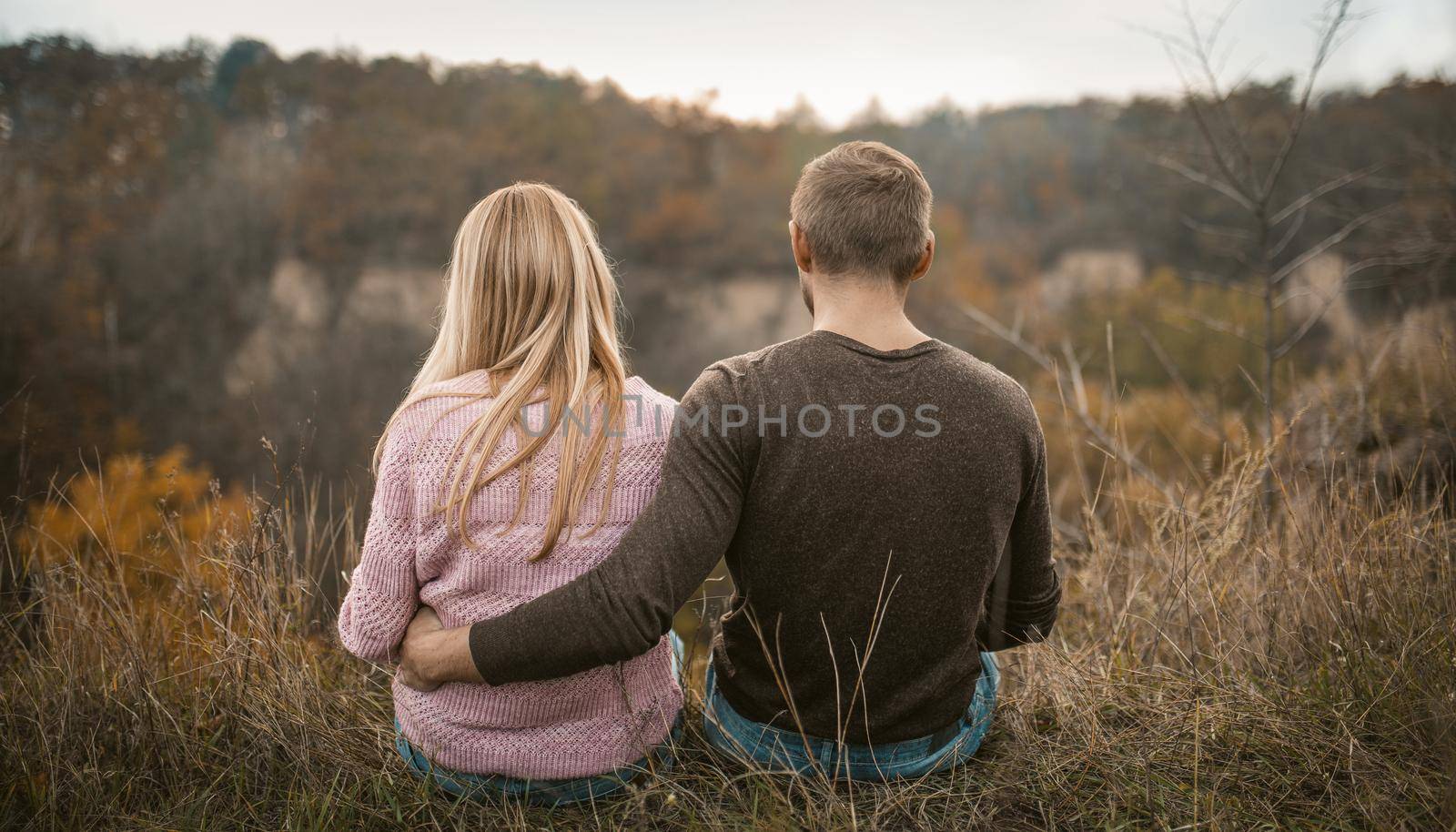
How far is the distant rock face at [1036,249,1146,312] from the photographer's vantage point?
97.7 ft

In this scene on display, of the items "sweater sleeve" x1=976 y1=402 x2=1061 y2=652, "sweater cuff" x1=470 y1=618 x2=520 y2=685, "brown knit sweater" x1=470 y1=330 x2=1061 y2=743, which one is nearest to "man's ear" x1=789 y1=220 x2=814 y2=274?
"brown knit sweater" x1=470 y1=330 x2=1061 y2=743

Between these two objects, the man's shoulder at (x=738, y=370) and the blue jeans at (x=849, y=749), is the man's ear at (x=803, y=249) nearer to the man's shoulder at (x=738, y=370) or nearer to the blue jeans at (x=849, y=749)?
the man's shoulder at (x=738, y=370)

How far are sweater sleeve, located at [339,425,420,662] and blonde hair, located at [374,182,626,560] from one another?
0.08 metres

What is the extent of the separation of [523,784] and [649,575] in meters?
0.61

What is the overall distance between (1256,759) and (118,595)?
8.92ft

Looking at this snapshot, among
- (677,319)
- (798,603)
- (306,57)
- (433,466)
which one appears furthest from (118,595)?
Result: (306,57)

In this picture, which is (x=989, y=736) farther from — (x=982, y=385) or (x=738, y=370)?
(x=738, y=370)

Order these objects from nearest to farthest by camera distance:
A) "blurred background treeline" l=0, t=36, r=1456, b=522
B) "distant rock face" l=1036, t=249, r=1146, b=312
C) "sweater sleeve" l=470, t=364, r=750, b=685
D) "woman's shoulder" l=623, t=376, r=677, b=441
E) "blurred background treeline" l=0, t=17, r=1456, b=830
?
"sweater sleeve" l=470, t=364, r=750, b=685
"woman's shoulder" l=623, t=376, r=677, b=441
"blurred background treeline" l=0, t=17, r=1456, b=830
"blurred background treeline" l=0, t=36, r=1456, b=522
"distant rock face" l=1036, t=249, r=1146, b=312

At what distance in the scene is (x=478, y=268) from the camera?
1.66m

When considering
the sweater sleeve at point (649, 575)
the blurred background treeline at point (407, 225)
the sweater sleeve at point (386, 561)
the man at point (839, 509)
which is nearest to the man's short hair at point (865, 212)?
Answer: the man at point (839, 509)

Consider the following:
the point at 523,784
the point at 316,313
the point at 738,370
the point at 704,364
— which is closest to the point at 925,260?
the point at 738,370

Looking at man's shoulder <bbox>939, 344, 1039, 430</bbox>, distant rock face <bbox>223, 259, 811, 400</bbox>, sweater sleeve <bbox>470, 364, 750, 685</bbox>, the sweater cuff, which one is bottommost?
distant rock face <bbox>223, 259, 811, 400</bbox>

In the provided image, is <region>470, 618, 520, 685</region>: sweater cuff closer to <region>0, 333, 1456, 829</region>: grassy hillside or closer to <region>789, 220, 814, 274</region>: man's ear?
<region>0, 333, 1456, 829</region>: grassy hillside

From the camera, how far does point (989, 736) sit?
6.19 ft
